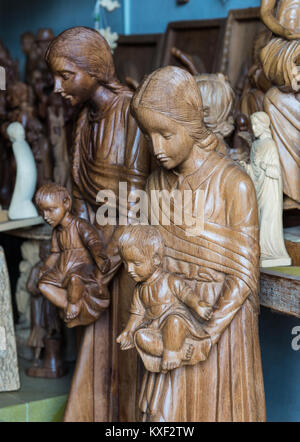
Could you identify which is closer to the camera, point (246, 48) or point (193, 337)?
point (193, 337)

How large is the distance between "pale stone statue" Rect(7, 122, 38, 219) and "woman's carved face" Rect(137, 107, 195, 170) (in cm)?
173

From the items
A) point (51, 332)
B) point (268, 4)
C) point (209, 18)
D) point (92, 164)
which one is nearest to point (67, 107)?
point (209, 18)

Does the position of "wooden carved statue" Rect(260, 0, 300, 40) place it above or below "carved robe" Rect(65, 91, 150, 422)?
above

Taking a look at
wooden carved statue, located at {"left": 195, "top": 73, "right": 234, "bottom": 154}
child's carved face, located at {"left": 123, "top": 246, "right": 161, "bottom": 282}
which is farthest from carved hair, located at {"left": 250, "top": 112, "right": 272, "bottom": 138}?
child's carved face, located at {"left": 123, "top": 246, "right": 161, "bottom": 282}

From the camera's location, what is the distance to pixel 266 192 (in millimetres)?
2549

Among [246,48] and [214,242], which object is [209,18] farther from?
[214,242]

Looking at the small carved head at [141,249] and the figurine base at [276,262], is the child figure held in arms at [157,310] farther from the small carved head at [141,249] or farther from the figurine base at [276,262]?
the figurine base at [276,262]

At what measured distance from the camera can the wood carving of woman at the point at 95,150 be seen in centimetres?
266

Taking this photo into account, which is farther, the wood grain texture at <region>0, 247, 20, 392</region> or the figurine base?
the wood grain texture at <region>0, 247, 20, 392</region>

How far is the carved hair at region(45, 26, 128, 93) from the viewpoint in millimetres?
2635

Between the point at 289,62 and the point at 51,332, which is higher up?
the point at 289,62

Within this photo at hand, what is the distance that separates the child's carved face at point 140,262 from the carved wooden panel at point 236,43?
72.6 inches

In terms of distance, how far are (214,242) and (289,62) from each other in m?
0.73

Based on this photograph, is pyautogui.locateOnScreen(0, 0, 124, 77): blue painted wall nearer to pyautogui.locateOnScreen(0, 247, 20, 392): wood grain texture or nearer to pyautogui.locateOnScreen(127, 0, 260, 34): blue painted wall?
pyautogui.locateOnScreen(127, 0, 260, 34): blue painted wall
